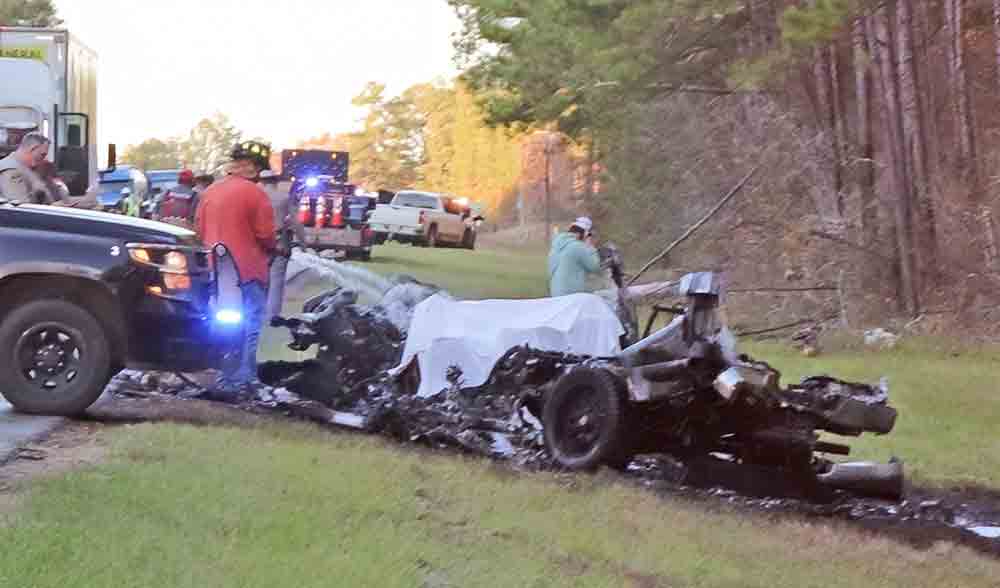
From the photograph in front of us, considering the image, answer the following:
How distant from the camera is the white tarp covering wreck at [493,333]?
11.7m

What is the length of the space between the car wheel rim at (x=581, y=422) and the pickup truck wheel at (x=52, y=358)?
2.80 metres

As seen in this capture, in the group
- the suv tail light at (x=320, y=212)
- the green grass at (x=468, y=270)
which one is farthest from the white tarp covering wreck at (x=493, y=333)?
the suv tail light at (x=320, y=212)

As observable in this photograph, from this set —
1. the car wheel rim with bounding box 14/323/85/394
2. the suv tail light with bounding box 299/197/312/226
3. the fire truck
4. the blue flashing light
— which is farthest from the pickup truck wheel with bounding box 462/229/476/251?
the car wheel rim with bounding box 14/323/85/394

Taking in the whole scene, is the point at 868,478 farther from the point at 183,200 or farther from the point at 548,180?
the point at 548,180

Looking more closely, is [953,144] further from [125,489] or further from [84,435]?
[125,489]

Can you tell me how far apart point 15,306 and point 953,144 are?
16052mm

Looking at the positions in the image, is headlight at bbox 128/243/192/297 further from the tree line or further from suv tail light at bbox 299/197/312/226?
suv tail light at bbox 299/197/312/226

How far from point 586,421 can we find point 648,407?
433mm

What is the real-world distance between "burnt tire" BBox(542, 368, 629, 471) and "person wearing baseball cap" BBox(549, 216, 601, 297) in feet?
11.9

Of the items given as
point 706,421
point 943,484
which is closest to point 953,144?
point 943,484

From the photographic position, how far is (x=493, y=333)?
12.1 metres

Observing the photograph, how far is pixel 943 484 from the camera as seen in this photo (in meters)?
12.0

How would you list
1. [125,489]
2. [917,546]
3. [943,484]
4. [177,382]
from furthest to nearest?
[177,382] → [943,484] → [917,546] → [125,489]

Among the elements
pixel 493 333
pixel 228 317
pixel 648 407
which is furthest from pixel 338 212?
pixel 648 407
